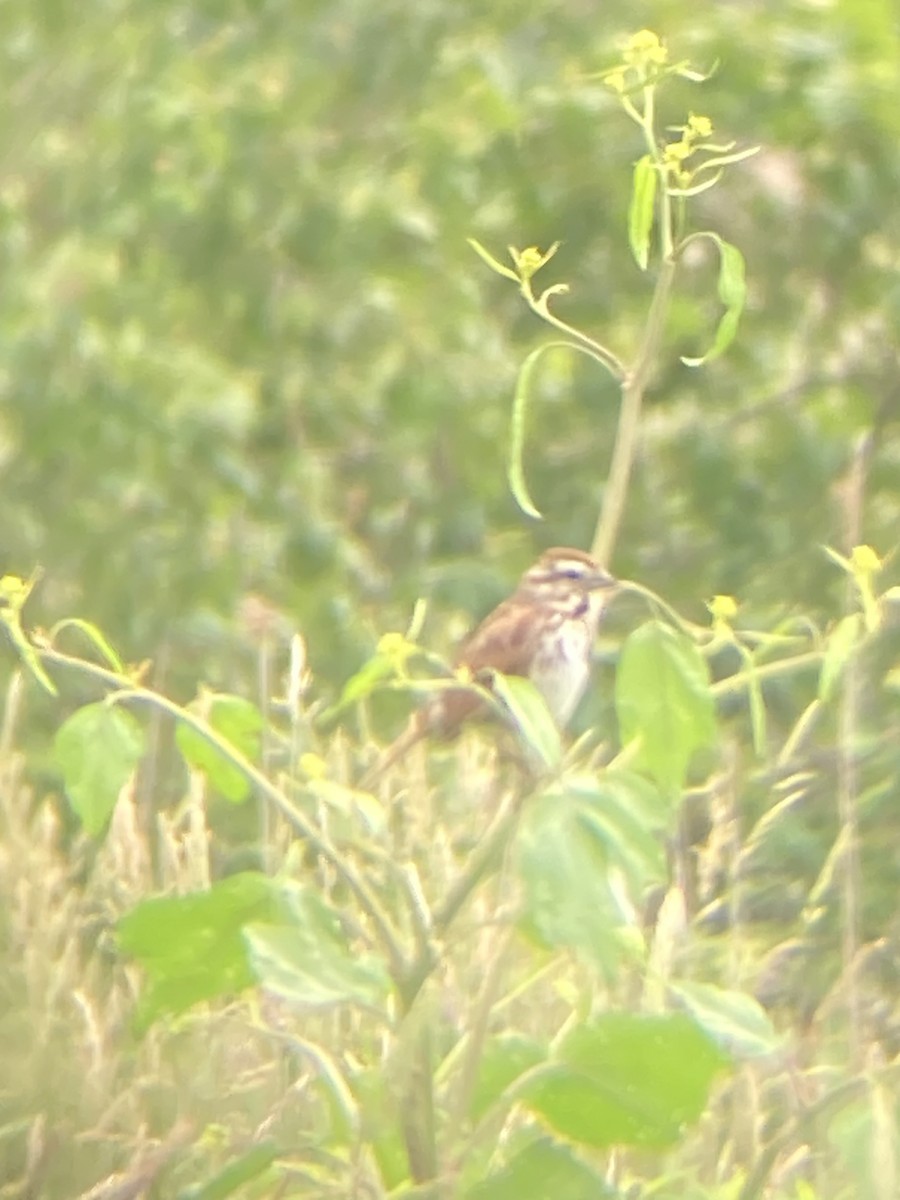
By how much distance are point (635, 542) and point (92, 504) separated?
1.28 metres

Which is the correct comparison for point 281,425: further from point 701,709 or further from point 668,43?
point 701,709

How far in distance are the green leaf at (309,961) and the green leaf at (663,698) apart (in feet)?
1.12

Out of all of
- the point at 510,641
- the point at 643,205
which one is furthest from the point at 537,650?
the point at 643,205

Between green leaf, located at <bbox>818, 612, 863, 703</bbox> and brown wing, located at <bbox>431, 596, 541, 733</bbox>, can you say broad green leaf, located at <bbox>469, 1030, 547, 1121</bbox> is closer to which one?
green leaf, located at <bbox>818, 612, 863, 703</bbox>

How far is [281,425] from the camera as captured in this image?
237 inches

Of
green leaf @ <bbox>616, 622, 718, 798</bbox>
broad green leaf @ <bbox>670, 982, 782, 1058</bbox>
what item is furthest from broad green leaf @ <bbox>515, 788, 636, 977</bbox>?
broad green leaf @ <bbox>670, 982, 782, 1058</bbox>

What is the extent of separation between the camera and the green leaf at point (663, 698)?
239 centimetres

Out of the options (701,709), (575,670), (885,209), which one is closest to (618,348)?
(885,209)

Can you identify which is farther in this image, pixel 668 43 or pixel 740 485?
pixel 740 485

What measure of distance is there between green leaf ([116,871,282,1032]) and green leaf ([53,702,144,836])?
0.14 m

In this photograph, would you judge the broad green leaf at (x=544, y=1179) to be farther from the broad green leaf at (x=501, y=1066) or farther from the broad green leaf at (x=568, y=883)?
the broad green leaf at (x=568, y=883)

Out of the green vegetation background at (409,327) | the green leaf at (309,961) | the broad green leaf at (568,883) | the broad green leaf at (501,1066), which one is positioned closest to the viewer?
the broad green leaf at (568,883)

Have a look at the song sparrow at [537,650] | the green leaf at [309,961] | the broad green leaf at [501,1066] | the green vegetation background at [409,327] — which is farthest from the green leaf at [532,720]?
the green vegetation background at [409,327]

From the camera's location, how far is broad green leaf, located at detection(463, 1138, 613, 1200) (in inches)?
101
